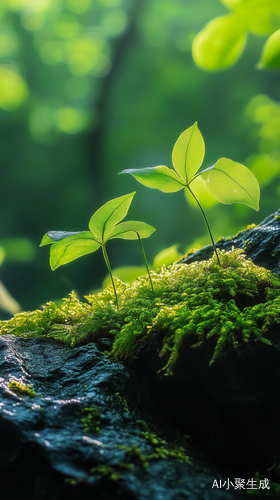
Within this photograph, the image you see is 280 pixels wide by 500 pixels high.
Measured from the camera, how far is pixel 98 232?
1.13m

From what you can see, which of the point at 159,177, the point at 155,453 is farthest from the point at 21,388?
the point at 159,177

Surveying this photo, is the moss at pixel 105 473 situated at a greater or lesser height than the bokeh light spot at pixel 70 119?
lesser

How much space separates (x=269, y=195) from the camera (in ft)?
13.3

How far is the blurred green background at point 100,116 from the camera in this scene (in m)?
4.28

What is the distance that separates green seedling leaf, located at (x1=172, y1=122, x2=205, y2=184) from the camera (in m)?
1.07

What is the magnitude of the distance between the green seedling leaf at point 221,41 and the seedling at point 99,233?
1.68 feet

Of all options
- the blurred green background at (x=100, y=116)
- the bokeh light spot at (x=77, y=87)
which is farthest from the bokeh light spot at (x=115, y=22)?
the bokeh light spot at (x=77, y=87)

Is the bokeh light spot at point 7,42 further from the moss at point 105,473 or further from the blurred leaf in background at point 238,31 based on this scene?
the moss at point 105,473

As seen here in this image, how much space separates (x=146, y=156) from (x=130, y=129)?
577 mm

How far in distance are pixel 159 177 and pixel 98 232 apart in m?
0.35

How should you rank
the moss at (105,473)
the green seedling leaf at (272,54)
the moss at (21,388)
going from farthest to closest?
the moss at (21,388) < the green seedling leaf at (272,54) < the moss at (105,473)

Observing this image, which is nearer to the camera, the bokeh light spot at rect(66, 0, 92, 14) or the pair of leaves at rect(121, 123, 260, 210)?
the pair of leaves at rect(121, 123, 260, 210)

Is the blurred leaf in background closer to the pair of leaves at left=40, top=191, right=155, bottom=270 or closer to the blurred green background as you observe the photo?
the pair of leaves at left=40, top=191, right=155, bottom=270

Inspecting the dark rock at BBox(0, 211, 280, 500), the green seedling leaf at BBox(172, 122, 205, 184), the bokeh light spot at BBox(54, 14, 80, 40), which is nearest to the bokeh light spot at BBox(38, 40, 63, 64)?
the bokeh light spot at BBox(54, 14, 80, 40)
